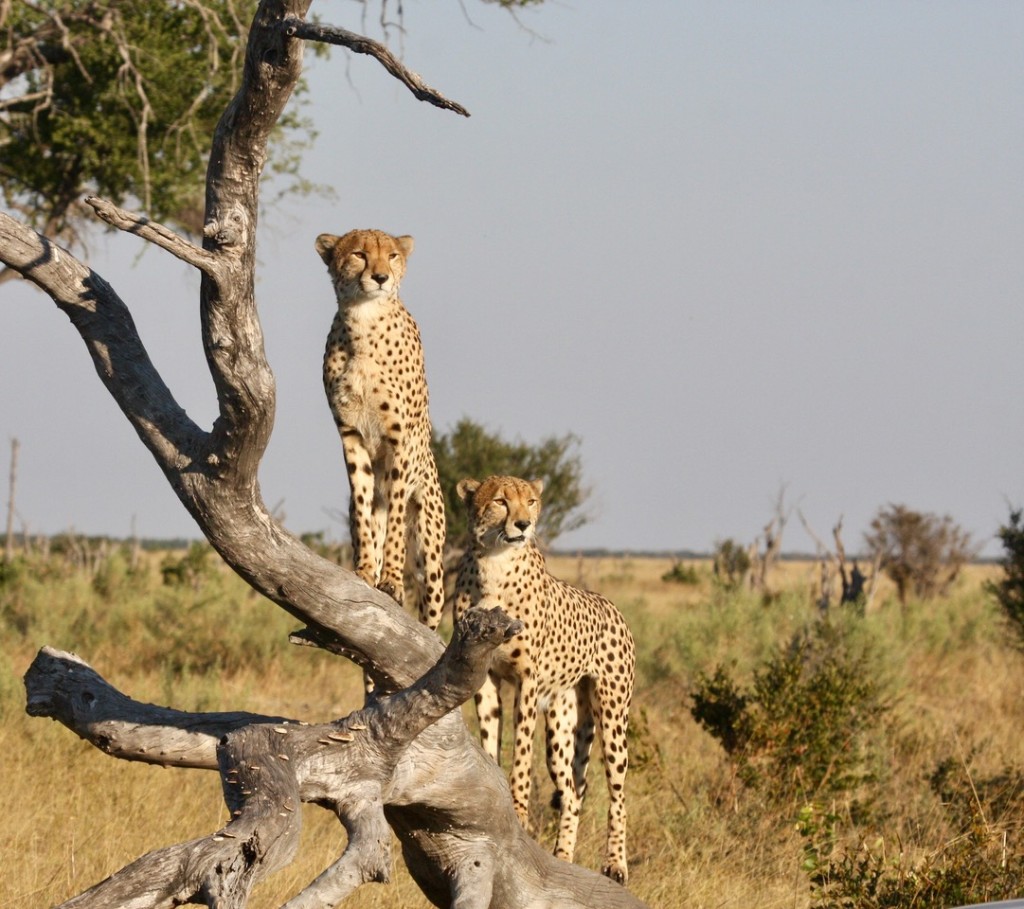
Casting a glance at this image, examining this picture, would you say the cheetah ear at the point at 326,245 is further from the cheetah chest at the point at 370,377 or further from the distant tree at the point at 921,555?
the distant tree at the point at 921,555

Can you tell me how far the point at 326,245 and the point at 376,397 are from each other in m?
0.48

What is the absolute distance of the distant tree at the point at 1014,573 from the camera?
44.5ft

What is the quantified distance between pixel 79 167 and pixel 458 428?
236 inches

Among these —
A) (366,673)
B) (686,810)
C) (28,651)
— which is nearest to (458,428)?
(28,651)

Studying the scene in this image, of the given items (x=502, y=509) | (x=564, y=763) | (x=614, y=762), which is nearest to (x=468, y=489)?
(x=502, y=509)

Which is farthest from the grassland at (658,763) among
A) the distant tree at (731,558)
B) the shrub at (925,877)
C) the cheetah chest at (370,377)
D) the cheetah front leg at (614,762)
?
the distant tree at (731,558)

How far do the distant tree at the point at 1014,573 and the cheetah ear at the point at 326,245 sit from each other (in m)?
10.9

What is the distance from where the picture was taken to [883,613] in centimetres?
1448

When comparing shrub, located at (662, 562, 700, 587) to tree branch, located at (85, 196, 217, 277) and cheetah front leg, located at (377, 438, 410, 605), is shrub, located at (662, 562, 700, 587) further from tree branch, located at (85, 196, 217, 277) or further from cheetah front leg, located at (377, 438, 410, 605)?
tree branch, located at (85, 196, 217, 277)

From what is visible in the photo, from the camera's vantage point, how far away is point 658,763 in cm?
747

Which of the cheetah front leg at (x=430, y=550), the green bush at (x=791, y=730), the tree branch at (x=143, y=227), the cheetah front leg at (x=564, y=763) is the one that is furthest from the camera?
the green bush at (x=791, y=730)

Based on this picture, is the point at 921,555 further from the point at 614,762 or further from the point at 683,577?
the point at 614,762

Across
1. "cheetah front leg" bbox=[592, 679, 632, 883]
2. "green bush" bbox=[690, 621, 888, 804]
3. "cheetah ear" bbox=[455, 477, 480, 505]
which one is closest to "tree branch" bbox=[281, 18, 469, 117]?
"cheetah ear" bbox=[455, 477, 480, 505]

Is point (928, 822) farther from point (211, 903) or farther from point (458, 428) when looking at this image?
point (458, 428)
